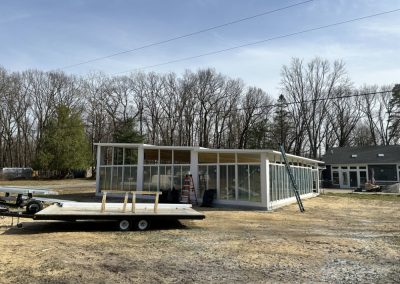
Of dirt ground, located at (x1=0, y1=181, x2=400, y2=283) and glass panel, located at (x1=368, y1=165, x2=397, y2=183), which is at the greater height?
glass panel, located at (x1=368, y1=165, x2=397, y2=183)

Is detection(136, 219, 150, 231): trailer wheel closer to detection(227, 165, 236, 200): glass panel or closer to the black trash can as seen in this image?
the black trash can

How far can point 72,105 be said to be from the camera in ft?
161

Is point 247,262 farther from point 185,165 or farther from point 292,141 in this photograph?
point 292,141

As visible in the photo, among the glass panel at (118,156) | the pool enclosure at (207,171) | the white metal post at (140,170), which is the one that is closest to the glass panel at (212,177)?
the pool enclosure at (207,171)

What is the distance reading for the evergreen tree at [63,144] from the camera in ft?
142

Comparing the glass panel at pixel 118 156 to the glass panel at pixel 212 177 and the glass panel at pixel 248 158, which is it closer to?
the glass panel at pixel 212 177

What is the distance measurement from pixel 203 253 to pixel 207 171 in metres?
10.8

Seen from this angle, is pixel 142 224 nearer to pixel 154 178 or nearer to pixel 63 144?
pixel 154 178

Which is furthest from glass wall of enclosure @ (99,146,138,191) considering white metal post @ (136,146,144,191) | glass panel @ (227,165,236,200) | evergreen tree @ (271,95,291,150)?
evergreen tree @ (271,95,291,150)

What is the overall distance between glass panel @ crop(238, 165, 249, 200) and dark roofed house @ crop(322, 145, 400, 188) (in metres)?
21.5

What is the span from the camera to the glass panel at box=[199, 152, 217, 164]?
18.2 m

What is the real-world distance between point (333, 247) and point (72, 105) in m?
46.1

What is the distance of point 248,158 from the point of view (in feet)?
→ 55.9

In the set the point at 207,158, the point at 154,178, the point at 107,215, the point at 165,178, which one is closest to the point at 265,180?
the point at 207,158
